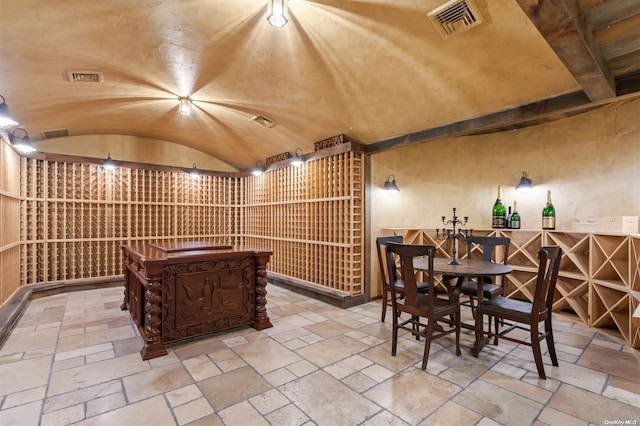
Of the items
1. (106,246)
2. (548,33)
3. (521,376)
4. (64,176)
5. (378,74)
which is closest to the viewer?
(548,33)

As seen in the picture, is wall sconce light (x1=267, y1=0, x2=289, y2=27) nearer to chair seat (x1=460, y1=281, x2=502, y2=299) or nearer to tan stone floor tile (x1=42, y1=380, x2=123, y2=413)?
tan stone floor tile (x1=42, y1=380, x2=123, y2=413)

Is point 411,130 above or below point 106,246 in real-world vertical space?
above

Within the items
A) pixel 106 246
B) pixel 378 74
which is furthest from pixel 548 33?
pixel 106 246

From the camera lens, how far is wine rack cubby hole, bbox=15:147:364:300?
171 inches

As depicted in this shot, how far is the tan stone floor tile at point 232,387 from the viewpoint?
2012 mm

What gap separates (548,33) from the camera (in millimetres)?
1693

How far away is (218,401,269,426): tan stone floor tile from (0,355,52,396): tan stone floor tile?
4.88 feet

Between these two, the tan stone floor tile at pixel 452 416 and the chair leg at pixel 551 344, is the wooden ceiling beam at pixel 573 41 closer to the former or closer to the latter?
the chair leg at pixel 551 344

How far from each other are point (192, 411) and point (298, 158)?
12.0ft

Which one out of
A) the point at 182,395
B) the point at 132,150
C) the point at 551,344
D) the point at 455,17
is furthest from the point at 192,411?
the point at 132,150

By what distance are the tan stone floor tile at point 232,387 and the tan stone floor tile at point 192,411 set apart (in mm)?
46

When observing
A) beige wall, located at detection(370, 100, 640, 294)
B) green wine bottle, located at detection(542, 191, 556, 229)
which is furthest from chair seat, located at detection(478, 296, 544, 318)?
beige wall, located at detection(370, 100, 640, 294)

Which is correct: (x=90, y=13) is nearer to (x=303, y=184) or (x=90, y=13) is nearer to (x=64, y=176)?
(x=303, y=184)

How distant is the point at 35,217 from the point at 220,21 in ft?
15.5
